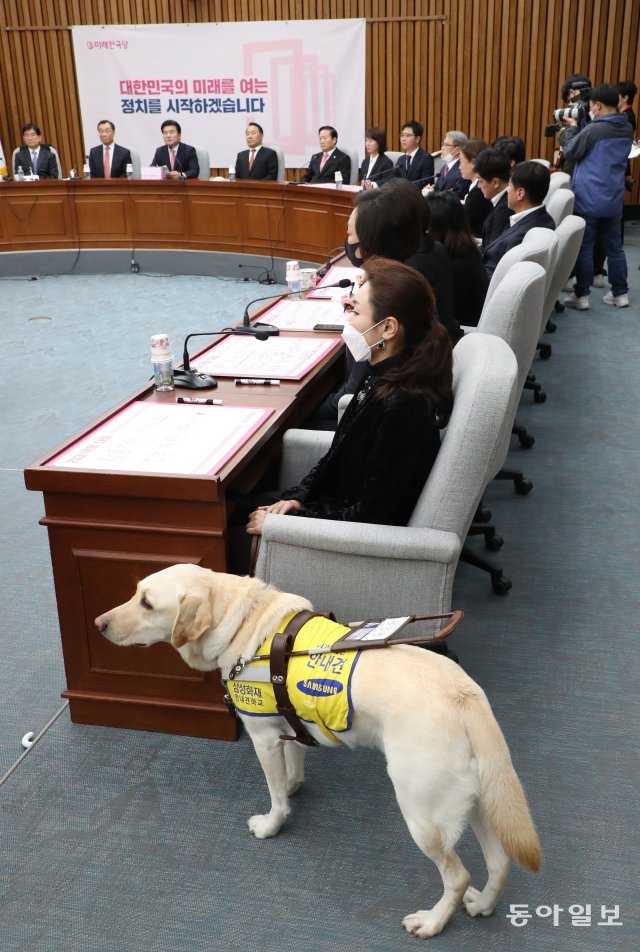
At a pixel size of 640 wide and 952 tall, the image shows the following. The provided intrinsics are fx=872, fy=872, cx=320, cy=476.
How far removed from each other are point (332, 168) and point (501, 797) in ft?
26.1

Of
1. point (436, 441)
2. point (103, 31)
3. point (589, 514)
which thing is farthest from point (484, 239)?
point (103, 31)

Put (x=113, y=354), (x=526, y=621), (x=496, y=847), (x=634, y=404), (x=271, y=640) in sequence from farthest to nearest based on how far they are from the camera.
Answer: (x=113, y=354), (x=634, y=404), (x=526, y=621), (x=271, y=640), (x=496, y=847)

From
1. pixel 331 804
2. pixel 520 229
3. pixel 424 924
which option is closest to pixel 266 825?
pixel 331 804

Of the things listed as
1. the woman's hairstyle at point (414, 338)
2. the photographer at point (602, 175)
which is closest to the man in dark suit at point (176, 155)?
the photographer at point (602, 175)

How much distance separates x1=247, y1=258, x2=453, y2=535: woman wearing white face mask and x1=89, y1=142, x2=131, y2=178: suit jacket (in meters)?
7.57

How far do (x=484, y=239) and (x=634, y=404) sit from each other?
4.56ft

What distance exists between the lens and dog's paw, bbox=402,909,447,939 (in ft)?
5.56

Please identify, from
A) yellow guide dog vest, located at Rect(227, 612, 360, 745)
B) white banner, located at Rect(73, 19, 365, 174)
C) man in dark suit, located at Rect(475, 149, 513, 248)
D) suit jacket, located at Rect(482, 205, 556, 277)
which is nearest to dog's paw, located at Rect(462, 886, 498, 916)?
yellow guide dog vest, located at Rect(227, 612, 360, 745)

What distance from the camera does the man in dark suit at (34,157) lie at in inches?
369

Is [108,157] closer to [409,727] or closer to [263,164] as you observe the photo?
[263,164]

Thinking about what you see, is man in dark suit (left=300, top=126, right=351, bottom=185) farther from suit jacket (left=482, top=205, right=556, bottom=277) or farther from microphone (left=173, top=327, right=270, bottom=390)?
microphone (left=173, top=327, right=270, bottom=390)

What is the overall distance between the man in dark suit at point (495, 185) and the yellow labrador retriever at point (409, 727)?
12.2 ft

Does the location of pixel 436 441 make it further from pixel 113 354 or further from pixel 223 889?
pixel 113 354

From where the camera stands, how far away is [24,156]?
9.39 metres
